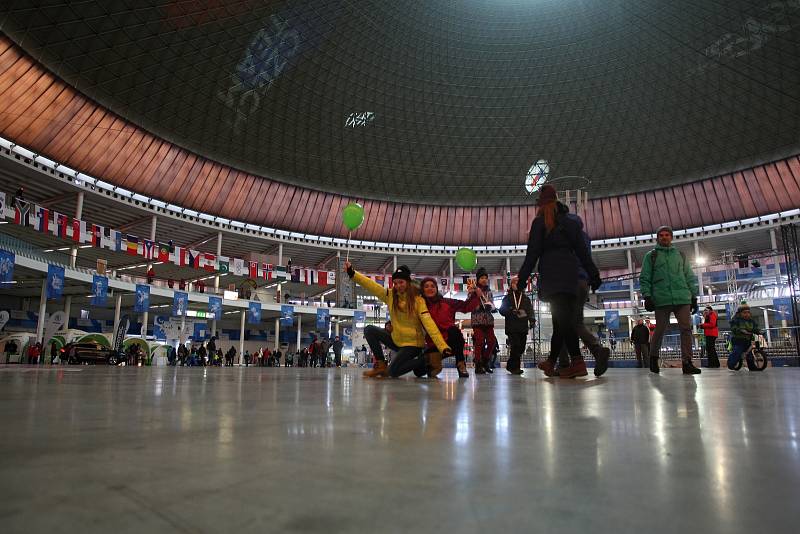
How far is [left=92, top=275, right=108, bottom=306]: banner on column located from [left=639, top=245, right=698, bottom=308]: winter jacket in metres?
27.8

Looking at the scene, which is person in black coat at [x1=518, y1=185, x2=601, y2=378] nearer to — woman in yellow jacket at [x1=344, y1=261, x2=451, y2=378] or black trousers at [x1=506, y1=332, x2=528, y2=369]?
woman in yellow jacket at [x1=344, y1=261, x2=451, y2=378]

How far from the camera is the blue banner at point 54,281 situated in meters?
24.0

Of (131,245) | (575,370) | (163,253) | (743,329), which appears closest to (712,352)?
(743,329)

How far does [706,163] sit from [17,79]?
52213mm

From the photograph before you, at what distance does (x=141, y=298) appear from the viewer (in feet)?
100

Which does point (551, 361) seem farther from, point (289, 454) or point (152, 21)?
point (152, 21)

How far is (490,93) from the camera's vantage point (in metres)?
44.7

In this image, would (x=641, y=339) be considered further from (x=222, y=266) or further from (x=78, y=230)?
(x=222, y=266)

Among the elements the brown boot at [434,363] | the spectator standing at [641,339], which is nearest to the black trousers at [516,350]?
the brown boot at [434,363]

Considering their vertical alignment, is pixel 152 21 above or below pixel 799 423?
above

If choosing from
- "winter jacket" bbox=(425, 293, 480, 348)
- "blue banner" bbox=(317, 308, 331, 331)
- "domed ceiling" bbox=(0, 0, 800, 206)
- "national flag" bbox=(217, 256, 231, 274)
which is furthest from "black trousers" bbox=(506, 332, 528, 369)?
"national flag" bbox=(217, 256, 231, 274)

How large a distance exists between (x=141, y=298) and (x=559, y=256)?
30.4 meters

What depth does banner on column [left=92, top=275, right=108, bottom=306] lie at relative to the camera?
2714cm

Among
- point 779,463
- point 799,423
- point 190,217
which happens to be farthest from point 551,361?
point 190,217
